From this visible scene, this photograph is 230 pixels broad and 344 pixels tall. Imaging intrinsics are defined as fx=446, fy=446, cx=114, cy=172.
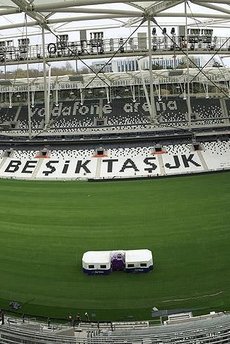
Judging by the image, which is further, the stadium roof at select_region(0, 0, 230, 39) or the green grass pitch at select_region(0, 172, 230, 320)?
the stadium roof at select_region(0, 0, 230, 39)

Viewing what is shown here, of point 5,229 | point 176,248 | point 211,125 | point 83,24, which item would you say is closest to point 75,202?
point 5,229

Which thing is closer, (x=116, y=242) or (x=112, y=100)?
(x=116, y=242)

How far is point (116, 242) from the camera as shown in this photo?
18500mm

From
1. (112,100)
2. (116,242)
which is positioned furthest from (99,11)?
(112,100)

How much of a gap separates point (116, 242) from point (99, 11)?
1091 centimetres

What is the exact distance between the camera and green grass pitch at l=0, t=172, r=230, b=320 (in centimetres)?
1414

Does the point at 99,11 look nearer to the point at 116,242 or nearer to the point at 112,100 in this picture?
the point at 116,242

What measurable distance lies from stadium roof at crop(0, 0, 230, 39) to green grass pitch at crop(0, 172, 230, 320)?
9.56 m

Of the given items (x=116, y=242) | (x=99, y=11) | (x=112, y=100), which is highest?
(x=112, y=100)

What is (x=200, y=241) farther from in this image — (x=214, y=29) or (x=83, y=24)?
(x=214, y=29)

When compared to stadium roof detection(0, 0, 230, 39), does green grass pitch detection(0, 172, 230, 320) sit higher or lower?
lower

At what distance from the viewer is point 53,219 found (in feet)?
71.7

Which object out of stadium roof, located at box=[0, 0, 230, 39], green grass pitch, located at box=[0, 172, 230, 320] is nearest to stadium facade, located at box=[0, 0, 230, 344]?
stadium roof, located at box=[0, 0, 230, 39]

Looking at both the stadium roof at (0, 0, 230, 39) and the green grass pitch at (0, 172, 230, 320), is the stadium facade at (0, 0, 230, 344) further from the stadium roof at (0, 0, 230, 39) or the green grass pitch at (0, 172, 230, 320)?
the green grass pitch at (0, 172, 230, 320)
